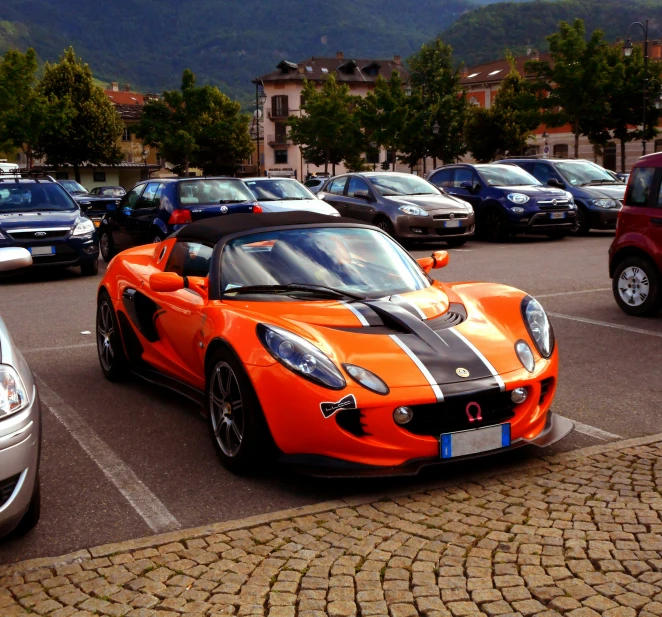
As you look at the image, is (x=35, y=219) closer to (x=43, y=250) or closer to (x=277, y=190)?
(x=43, y=250)

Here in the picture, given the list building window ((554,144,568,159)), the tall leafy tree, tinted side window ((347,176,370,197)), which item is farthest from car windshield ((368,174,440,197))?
the tall leafy tree

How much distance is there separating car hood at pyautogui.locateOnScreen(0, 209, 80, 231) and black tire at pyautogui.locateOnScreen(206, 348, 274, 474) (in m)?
10.1

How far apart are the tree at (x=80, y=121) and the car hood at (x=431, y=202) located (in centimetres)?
5456

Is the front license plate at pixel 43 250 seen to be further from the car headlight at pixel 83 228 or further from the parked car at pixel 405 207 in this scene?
the parked car at pixel 405 207

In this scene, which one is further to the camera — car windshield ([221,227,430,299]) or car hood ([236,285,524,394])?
car windshield ([221,227,430,299])

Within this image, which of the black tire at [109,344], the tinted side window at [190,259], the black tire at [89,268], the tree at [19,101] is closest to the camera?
the tinted side window at [190,259]

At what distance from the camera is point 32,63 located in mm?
44469

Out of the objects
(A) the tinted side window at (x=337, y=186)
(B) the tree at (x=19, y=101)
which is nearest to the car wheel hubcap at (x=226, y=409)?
(A) the tinted side window at (x=337, y=186)

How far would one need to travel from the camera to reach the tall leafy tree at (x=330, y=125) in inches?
3036

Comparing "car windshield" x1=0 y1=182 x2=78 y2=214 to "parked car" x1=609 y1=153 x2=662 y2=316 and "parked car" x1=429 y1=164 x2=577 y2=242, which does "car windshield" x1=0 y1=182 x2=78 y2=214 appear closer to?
"parked car" x1=429 y1=164 x2=577 y2=242

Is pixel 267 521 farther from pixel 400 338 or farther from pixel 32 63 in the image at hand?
pixel 32 63

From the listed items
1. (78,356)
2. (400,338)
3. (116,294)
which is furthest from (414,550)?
(78,356)

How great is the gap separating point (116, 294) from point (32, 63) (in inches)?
1614

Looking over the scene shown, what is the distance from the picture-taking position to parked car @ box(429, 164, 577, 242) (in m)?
19.0
